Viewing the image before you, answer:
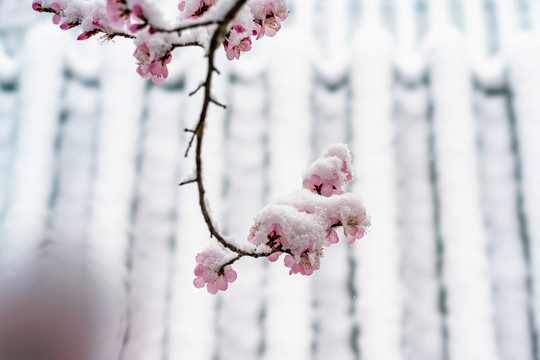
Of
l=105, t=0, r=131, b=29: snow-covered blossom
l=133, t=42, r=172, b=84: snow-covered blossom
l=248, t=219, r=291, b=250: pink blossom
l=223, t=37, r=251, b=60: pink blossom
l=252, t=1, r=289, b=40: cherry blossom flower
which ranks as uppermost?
l=252, t=1, r=289, b=40: cherry blossom flower

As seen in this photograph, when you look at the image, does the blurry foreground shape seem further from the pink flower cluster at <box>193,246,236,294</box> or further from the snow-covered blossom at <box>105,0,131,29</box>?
the snow-covered blossom at <box>105,0,131,29</box>

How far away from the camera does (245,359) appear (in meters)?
1.19

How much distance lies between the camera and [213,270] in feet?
1.90

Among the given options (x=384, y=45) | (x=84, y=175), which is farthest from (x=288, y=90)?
(x=84, y=175)

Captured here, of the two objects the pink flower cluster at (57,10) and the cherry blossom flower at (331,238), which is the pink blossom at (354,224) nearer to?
the cherry blossom flower at (331,238)

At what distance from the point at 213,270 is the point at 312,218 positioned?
0.13 meters

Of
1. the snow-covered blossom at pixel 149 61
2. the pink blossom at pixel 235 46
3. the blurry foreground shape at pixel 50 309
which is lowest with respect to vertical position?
the blurry foreground shape at pixel 50 309

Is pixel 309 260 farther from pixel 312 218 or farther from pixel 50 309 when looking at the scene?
pixel 50 309

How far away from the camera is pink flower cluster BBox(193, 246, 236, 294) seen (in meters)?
0.58

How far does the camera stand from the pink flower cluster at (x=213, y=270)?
0.58 meters

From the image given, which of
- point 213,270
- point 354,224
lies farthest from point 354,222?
point 213,270

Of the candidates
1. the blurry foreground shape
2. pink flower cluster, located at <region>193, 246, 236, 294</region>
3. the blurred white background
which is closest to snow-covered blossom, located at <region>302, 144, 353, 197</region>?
pink flower cluster, located at <region>193, 246, 236, 294</region>

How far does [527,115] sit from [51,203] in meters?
1.33

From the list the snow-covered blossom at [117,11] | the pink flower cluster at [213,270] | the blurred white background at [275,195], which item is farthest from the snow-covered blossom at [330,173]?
the blurred white background at [275,195]
